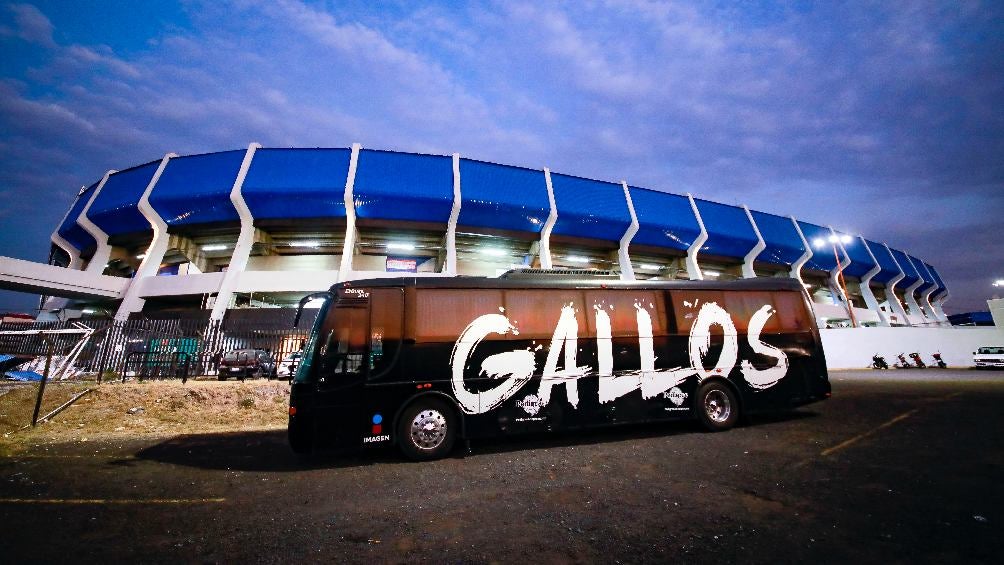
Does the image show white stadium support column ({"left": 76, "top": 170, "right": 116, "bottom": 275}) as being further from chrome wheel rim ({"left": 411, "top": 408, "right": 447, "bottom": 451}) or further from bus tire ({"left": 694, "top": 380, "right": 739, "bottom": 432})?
bus tire ({"left": 694, "top": 380, "right": 739, "bottom": 432})

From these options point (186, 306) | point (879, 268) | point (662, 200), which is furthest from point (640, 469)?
point (879, 268)

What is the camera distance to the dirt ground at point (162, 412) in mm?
6824

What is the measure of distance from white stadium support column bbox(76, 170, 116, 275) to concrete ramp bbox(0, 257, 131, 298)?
2220 mm

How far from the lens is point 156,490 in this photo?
4105 millimetres

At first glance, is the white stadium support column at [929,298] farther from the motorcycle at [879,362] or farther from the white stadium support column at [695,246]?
the white stadium support column at [695,246]

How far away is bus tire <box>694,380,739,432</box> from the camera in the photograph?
21.5ft

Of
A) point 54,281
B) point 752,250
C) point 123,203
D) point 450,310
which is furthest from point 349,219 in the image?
point 752,250

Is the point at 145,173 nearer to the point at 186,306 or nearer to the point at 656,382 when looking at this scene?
the point at 186,306

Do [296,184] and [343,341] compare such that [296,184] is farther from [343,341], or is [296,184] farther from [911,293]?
[911,293]

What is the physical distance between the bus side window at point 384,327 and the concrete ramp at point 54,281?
82.6 feet

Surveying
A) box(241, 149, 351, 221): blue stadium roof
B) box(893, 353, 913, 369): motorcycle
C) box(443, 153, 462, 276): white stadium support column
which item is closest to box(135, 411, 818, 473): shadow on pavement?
box(443, 153, 462, 276): white stadium support column

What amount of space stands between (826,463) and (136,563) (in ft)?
23.3

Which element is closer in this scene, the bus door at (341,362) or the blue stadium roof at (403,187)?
the bus door at (341,362)

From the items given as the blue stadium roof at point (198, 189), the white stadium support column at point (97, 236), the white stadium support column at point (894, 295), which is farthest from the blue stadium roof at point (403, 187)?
the white stadium support column at point (894, 295)
